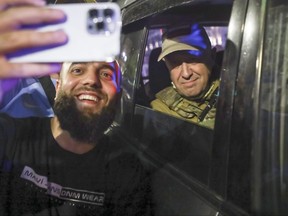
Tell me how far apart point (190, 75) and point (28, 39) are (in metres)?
0.66

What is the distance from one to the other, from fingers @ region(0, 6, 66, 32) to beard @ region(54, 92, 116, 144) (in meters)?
0.30

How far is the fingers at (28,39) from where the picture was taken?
92cm

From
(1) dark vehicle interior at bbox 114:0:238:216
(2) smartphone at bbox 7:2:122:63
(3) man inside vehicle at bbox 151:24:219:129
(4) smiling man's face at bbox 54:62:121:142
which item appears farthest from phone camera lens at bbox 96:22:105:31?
(3) man inside vehicle at bbox 151:24:219:129

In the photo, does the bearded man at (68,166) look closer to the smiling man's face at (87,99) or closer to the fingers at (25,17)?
the smiling man's face at (87,99)

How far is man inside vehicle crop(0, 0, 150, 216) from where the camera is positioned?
1.17 meters

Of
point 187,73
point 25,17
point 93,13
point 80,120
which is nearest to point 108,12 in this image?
point 93,13

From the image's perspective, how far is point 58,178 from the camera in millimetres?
Result: 1195

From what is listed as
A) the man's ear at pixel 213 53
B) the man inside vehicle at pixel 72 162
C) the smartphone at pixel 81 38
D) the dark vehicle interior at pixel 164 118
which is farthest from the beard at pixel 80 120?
the man's ear at pixel 213 53

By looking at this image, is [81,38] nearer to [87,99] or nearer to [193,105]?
[87,99]

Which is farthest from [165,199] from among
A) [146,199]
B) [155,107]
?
[155,107]

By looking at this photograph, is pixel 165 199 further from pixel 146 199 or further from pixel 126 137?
pixel 126 137

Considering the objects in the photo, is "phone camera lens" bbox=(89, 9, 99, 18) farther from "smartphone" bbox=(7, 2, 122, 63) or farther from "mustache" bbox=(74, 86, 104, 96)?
"mustache" bbox=(74, 86, 104, 96)

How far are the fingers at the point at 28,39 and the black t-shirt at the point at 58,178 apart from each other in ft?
1.14

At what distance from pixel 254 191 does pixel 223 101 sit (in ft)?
0.99
